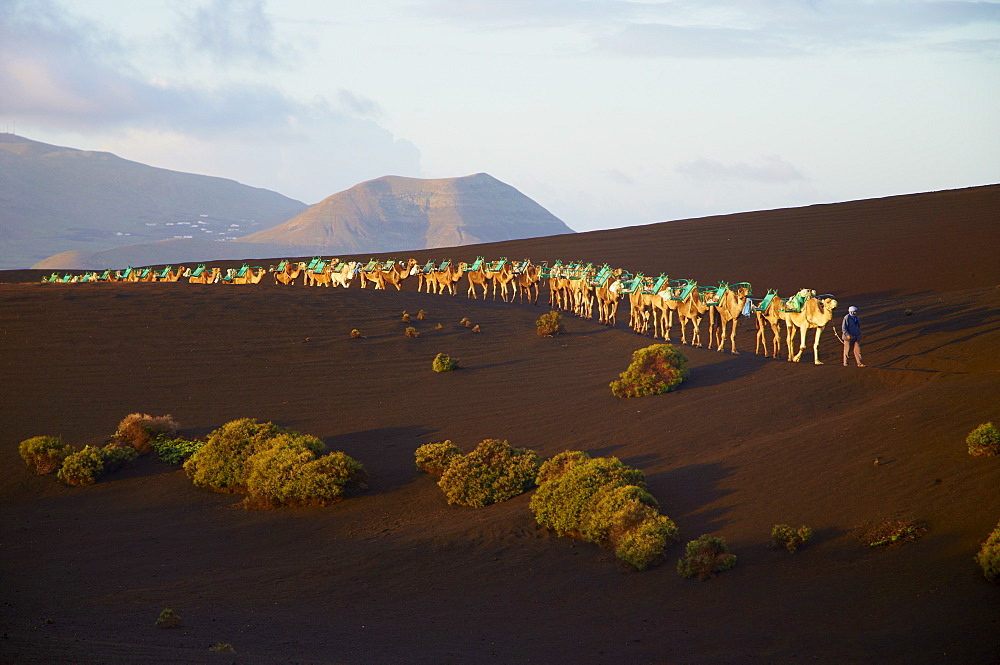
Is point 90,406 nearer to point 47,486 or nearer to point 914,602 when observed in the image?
point 47,486

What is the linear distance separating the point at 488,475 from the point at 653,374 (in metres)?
7.20

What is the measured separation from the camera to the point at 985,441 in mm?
11141

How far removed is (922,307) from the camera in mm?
31781

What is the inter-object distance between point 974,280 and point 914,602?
36.2 m

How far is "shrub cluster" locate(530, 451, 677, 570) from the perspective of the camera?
35.3ft

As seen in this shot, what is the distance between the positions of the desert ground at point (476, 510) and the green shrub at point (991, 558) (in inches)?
5.6

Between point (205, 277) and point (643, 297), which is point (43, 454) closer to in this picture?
point (643, 297)

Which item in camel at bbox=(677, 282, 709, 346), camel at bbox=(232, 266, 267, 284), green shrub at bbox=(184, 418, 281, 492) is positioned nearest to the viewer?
green shrub at bbox=(184, 418, 281, 492)

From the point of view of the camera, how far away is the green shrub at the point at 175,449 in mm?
17562

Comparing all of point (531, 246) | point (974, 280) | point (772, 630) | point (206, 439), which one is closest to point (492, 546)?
point (772, 630)

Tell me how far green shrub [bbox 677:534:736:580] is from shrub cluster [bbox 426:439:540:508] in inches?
178

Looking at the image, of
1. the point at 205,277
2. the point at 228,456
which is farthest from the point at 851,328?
the point at 205,277

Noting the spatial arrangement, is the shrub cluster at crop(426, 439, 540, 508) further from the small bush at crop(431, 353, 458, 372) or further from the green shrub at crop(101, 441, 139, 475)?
the small bush at crop(431, 353, 458, 372)

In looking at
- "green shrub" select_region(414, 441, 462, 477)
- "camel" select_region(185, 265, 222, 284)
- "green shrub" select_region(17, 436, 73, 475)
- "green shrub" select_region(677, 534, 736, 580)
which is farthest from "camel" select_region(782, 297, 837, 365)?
"camel" select_region(185, 265, 222, 284)
